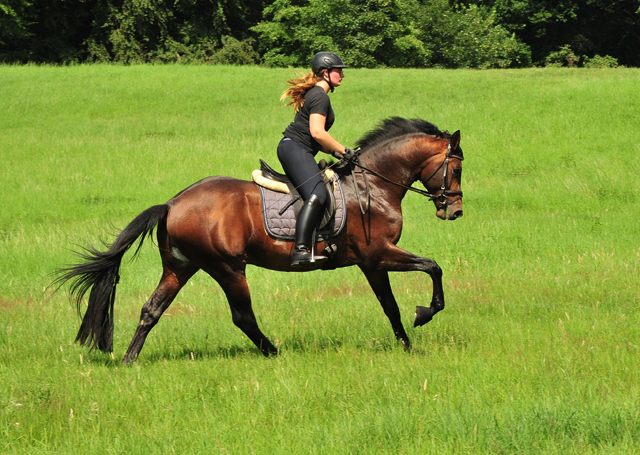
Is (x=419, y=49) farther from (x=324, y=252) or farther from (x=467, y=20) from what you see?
(x=324, y=252)

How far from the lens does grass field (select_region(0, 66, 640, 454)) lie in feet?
16.1

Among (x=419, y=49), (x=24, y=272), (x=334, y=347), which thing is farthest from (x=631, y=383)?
(x=419, y=49)

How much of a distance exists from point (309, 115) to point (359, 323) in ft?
8.81

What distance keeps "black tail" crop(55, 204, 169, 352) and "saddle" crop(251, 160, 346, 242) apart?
1.09 metres

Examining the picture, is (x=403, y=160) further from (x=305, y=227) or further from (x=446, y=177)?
(x=305, y=227)

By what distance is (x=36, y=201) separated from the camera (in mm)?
16391

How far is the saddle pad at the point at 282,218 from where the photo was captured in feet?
23.4

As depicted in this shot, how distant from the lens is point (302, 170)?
7145 millimetres

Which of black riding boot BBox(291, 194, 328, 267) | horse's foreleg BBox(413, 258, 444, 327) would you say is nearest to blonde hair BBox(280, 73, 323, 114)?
black riding boot BBox(291, 194, 328, 267)

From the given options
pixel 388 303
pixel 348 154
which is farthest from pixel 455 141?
pixel 388 303

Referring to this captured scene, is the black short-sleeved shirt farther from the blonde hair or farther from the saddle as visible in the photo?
the saddle

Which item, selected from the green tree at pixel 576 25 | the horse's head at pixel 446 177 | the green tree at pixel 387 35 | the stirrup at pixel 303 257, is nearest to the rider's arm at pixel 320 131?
the stirrup at pixel 303 257

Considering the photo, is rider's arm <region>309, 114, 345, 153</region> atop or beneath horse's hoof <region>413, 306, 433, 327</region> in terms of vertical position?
atop

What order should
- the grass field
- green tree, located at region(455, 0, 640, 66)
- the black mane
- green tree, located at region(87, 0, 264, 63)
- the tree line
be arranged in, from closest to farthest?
the grass field, the black mane, green tree, located at region(87, 0, 264, 63), the tree line, green tree, located at region(455, 0, 640, 66)
